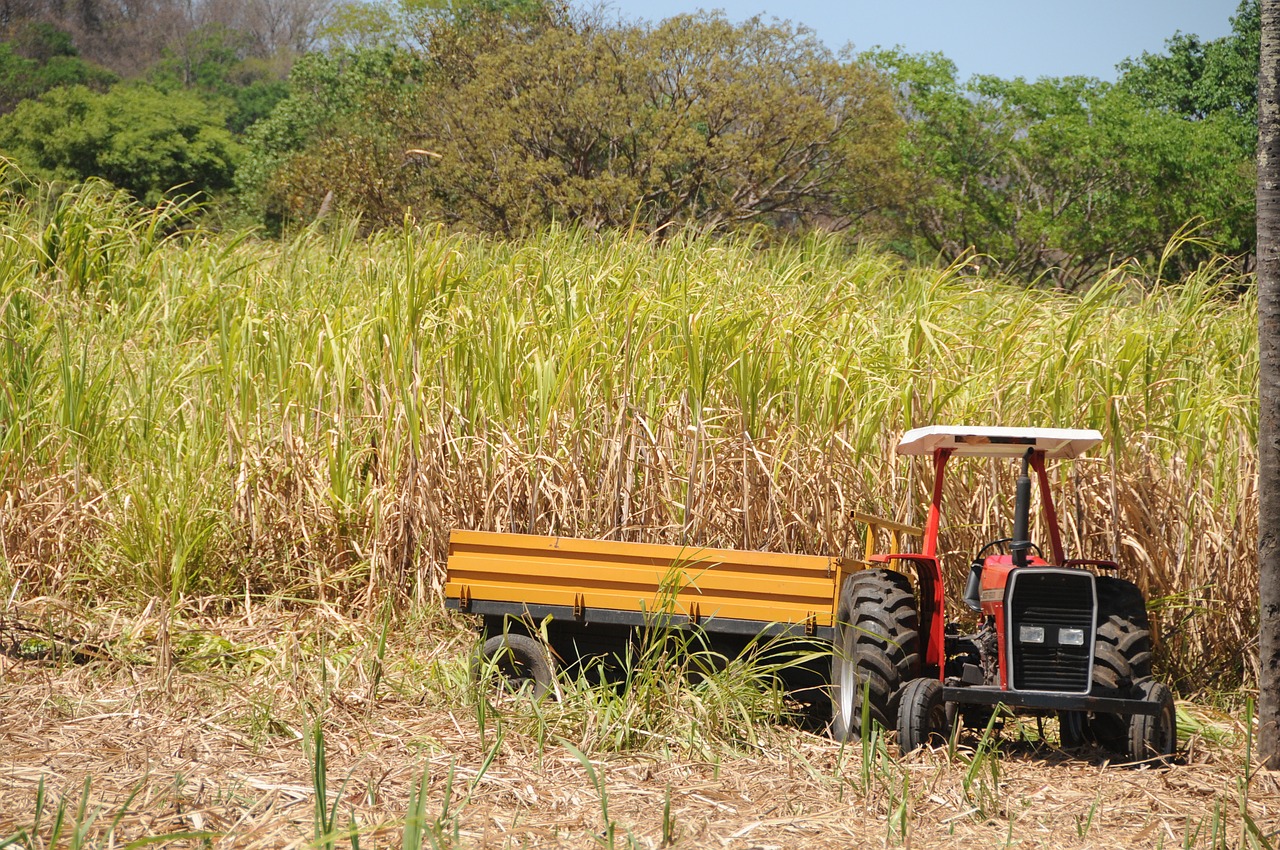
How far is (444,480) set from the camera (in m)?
5.64

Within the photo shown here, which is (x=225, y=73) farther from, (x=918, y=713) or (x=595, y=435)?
(x=918, y=713)

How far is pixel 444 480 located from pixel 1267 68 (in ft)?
12.4

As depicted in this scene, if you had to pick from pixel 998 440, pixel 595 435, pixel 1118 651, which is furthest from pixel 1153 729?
pixel 595 435

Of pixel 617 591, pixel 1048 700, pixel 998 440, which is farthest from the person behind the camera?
pixel 617 591

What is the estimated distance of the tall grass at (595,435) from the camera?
5348mm

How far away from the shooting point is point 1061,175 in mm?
24031

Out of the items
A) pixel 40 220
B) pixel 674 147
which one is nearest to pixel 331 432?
pixel 40 220

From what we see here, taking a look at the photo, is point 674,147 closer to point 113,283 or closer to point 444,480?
point 113,283

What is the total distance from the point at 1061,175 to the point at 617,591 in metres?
22.2

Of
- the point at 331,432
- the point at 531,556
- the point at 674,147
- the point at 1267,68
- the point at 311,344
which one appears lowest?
the point at 531,556

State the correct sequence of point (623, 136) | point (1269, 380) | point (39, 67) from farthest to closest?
point (39, 67)
point (623, 136)
point (1269, 380)

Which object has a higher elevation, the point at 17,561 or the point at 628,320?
the point at 628,320

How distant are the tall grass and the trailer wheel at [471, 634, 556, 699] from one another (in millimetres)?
927

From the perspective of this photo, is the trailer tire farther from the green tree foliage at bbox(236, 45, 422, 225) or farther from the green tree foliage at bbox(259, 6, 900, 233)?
the green tree foliage at bbox(236, 45, 422, 225)
